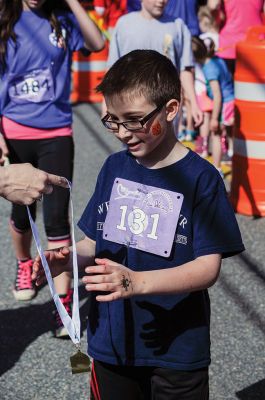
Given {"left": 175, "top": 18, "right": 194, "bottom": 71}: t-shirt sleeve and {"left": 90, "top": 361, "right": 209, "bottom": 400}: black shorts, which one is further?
{"left": 175, "top": 18, "right": 194, "bottom": 71}: t-shirt sleeve

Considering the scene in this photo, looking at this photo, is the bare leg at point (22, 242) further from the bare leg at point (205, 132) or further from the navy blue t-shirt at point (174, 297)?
the bare leg at point (205, 132)

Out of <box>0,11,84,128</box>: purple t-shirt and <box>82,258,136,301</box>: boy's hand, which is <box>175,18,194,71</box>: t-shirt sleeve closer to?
<box>0,11,84,128</box>: purple t-shirt

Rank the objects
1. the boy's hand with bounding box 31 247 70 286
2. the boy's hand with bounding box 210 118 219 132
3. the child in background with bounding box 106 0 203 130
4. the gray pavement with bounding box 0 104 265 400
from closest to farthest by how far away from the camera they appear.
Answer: the boy's hand with bounding box 31 247 70 286 → the gray pavement with bounding box 0 104 265 400 → the child in background with bounding box 106 0 203 130 → the boy's hand with bounding box 210 118 219 132

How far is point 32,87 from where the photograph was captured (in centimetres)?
427

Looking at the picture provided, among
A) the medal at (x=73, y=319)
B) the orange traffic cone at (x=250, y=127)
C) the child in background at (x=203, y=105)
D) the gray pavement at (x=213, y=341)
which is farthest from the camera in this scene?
the child in background at (x=203, y=105)

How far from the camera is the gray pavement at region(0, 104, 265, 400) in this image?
373 centimetres

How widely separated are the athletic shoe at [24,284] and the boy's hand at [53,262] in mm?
2172

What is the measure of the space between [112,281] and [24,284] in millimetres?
2661

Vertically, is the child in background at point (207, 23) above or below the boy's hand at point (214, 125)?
above

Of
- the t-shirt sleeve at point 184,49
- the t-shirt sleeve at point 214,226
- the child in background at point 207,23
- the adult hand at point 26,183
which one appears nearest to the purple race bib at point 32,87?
the t-shirt sleeve at point 184,49

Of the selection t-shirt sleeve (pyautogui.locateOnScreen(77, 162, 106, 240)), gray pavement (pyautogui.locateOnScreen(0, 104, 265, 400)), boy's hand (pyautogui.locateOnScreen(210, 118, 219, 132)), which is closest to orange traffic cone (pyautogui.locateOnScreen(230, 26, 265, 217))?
gray pavement (pyautogui.locateOnScreen(0, 104, 265, 400))

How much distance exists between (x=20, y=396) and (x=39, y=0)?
1.93 metres

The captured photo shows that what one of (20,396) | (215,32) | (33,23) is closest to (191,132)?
(215,32)

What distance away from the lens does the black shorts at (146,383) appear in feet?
8.13
